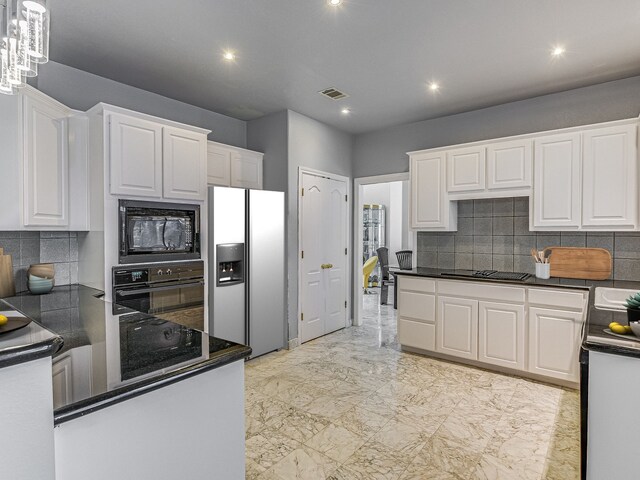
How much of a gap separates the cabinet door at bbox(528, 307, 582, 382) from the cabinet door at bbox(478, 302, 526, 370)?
0.09m

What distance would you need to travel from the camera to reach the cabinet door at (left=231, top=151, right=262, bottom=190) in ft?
13.3

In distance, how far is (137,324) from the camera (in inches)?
66.8

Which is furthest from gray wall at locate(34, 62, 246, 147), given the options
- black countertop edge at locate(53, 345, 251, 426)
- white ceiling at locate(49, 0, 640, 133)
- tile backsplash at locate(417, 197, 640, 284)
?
black countertop edge at locate(53, 345, 251, 426)

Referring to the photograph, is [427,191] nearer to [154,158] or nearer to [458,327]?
[458,327]

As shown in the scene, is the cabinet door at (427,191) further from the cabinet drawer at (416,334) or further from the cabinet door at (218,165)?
the cabinet door at (218,165)

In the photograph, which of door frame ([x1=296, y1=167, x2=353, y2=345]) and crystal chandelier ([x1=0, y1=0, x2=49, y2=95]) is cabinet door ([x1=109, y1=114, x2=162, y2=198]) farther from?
door frame ([x1=296, y1=167, x2=353, y2=345])

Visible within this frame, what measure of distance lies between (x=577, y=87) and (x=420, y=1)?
222 cm

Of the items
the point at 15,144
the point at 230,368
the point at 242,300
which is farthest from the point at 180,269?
the point at 230,368

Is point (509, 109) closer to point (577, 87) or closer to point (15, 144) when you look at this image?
point (577, 87)

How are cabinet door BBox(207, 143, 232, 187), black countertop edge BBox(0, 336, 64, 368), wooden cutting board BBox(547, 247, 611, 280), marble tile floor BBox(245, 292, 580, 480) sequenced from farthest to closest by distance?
cabinet door BBox(207, 143, 232, 187)
wooden cutting board BBox(547, 247, 611, 280)
marble tile floor BBox(245, 292, 580, 480)
black countertop edge BBox(0, 336, 64, 368)

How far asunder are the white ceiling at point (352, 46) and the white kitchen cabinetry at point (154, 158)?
526 millimetres

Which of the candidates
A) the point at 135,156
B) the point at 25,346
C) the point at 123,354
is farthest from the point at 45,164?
the point at 25,346

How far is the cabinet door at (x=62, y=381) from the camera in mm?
928

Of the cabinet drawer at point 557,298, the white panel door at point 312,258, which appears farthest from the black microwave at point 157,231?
the cabinet drawer at point 557,298
